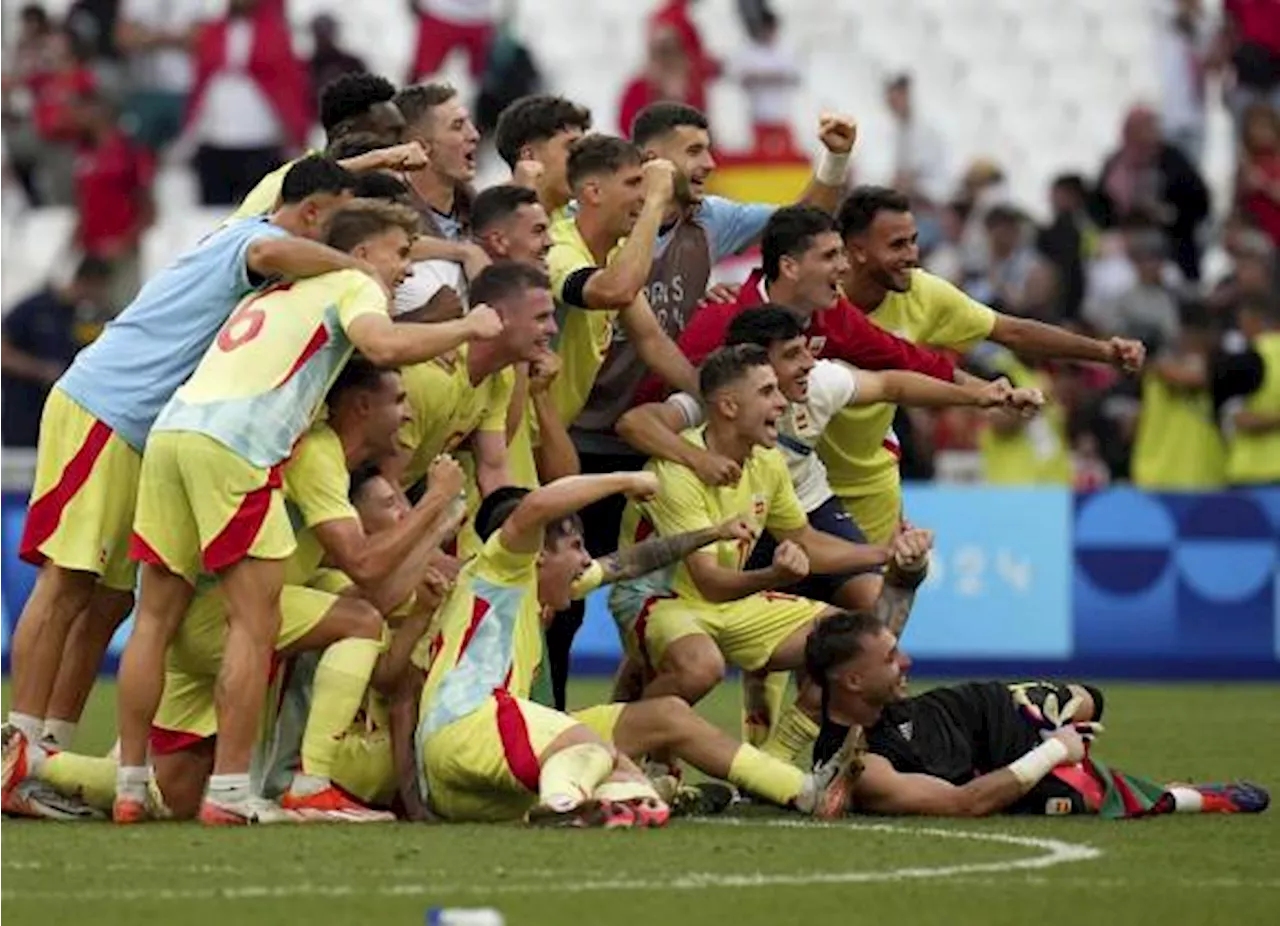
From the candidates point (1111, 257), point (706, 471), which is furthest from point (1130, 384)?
point (706, 471)

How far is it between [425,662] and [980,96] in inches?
587

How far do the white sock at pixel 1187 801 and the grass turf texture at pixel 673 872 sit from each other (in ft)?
0.47

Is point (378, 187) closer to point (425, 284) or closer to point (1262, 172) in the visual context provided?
point (425, 284)

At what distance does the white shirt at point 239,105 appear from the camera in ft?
74.5

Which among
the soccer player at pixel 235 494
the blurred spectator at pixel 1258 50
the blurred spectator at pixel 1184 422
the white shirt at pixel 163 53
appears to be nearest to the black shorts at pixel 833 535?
the soccer player at pixel 235 494

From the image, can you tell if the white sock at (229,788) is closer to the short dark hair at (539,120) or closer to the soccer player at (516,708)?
the soccer player at (516,708)

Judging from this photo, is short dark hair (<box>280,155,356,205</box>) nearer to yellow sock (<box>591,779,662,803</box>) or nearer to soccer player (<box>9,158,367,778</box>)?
soccer player (<box>9,158,367,778</box>)

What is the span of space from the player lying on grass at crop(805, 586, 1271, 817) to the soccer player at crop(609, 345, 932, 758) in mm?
729

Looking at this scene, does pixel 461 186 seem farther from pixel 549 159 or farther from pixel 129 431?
pixel 129 431

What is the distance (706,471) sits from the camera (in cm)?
1275

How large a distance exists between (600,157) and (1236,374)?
7843mm

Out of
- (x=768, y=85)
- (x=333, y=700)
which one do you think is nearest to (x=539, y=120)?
(x=333, y=700)

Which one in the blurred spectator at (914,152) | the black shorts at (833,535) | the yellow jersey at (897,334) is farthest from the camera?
the blurred spectator at (914,152)

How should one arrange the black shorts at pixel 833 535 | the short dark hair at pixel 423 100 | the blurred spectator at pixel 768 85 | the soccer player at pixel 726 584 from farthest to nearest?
the blurred spectator at pixel 768 85, the black shorts at pixel 833 535, the short dark hair at pixel 423 100, the soccer player at pixel 726 584
